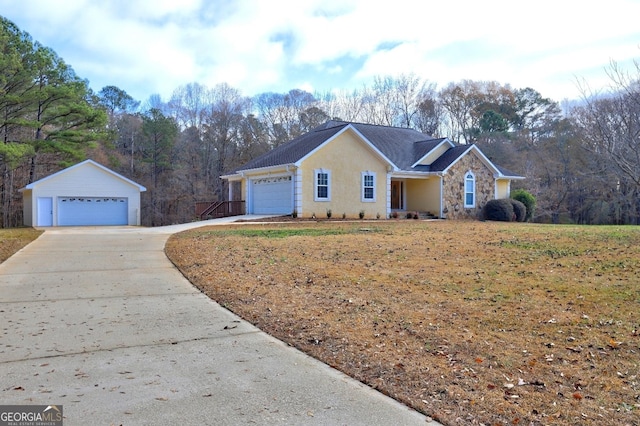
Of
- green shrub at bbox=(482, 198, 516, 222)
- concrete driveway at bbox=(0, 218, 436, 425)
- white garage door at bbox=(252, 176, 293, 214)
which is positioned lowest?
concrete driveway at bbox=(0, 218, 436, 425)

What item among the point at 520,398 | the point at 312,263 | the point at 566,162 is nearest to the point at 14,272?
the point at 312,263

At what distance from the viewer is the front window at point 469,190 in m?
28.7

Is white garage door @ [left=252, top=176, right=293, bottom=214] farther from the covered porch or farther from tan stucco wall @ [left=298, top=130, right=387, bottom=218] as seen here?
the covered porch

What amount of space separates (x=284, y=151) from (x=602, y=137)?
17746 millimetres

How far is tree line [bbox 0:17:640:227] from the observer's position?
32.9 m

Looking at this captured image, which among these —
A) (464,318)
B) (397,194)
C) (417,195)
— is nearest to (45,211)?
(397,194)

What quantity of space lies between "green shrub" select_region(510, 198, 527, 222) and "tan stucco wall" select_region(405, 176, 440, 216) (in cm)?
487

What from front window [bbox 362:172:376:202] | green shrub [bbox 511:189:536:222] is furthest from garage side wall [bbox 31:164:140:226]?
green shrub [bbox 511:189:536:222]

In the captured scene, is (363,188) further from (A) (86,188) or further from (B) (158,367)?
(B) (158,367)

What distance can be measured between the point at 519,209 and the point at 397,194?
7.19 metres

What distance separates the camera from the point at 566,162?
41906mm

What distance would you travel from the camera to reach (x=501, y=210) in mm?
28312

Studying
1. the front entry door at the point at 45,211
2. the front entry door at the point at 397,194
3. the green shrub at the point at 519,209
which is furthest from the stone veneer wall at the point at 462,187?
the front entry door at the point at 45,211

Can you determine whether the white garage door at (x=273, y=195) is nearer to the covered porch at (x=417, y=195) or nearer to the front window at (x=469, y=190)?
the covered porch at (x=417, y=195)
